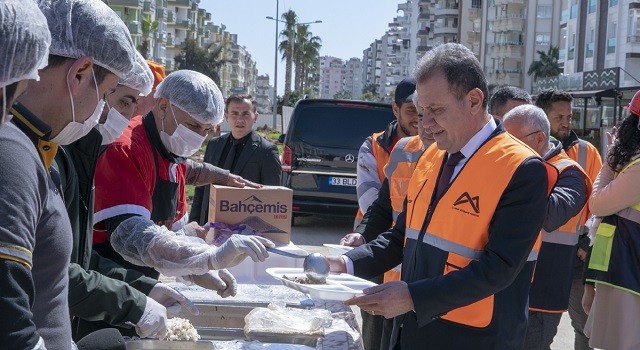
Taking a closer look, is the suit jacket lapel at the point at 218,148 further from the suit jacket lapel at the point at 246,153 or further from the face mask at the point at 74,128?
the face mask at the point at 74,128

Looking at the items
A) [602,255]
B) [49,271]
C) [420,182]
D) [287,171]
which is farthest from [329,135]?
[49,271]

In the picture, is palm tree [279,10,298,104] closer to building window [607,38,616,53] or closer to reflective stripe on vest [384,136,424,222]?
building window [607,38,616,53]

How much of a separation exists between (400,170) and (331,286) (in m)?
1.51

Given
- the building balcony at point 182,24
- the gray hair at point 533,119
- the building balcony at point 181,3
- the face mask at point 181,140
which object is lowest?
the face mask at point 181,140

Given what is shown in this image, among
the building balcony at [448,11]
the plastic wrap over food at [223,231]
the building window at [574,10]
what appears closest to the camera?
the plastic wrap over food at [223,231]

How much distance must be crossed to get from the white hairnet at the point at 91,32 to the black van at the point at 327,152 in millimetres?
9320

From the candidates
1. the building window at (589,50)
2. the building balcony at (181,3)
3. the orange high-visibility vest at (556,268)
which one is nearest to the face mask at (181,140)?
the orange high-visibility vest at (556,268)

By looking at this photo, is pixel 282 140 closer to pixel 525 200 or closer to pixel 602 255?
pixel 602 255

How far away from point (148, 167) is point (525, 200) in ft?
5.06

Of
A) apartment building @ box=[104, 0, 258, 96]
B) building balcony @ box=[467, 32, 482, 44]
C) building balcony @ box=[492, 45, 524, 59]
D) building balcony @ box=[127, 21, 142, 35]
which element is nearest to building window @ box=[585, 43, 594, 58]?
building balcony @ box=[492, 45, 524, 59]

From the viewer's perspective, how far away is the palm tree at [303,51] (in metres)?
93.7

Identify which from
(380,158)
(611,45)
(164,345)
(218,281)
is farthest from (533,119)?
(611,45)

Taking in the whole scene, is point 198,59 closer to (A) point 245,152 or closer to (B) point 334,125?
(B) point 334,125

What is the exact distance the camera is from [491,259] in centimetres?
278
